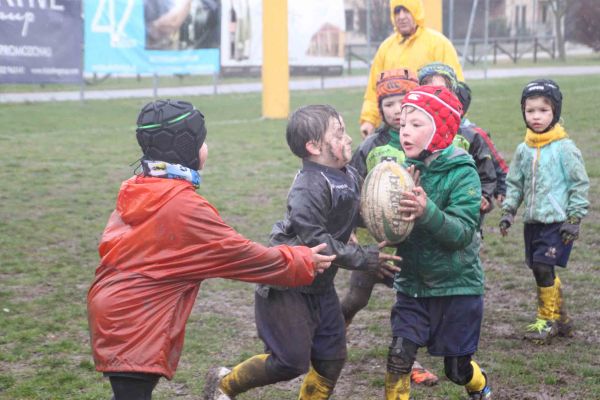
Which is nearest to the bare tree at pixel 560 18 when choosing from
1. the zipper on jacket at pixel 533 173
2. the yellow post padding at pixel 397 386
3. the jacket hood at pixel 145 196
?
the zipper on jacket at pixel 533 173

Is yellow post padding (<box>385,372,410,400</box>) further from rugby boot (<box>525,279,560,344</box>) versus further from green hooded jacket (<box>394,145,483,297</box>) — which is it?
rugby boot (<box>525,279,560,344</box>)

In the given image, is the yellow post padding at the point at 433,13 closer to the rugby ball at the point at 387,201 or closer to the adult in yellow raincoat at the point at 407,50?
the adult in yellow raincoat at the point at 407,50

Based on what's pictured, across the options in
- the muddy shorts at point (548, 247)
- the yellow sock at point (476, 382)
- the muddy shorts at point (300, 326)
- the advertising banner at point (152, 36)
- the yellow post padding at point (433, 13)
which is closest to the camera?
the muddy shorts at point (300, 326)

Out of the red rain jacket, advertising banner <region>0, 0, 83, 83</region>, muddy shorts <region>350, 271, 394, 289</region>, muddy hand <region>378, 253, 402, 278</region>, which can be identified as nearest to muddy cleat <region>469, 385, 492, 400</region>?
muddy hand <region>378, 253, 402, 278</region>

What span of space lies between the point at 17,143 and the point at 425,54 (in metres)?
9.65

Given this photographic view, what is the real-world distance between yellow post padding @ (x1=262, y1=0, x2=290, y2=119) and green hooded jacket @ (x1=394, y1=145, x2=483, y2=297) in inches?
592

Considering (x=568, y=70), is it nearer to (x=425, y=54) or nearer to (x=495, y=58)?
(x=495, y=58)

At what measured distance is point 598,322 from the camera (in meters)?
6.12

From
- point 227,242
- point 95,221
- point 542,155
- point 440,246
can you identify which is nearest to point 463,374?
point 440,246

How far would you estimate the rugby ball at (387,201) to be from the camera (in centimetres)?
392

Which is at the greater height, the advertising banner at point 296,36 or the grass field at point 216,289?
the advertising banner at point 296,36

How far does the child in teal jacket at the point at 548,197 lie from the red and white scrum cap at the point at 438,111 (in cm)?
167

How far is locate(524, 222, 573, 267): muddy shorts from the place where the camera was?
5699 millimetres

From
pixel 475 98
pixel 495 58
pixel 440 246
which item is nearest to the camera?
pixel 440 246
